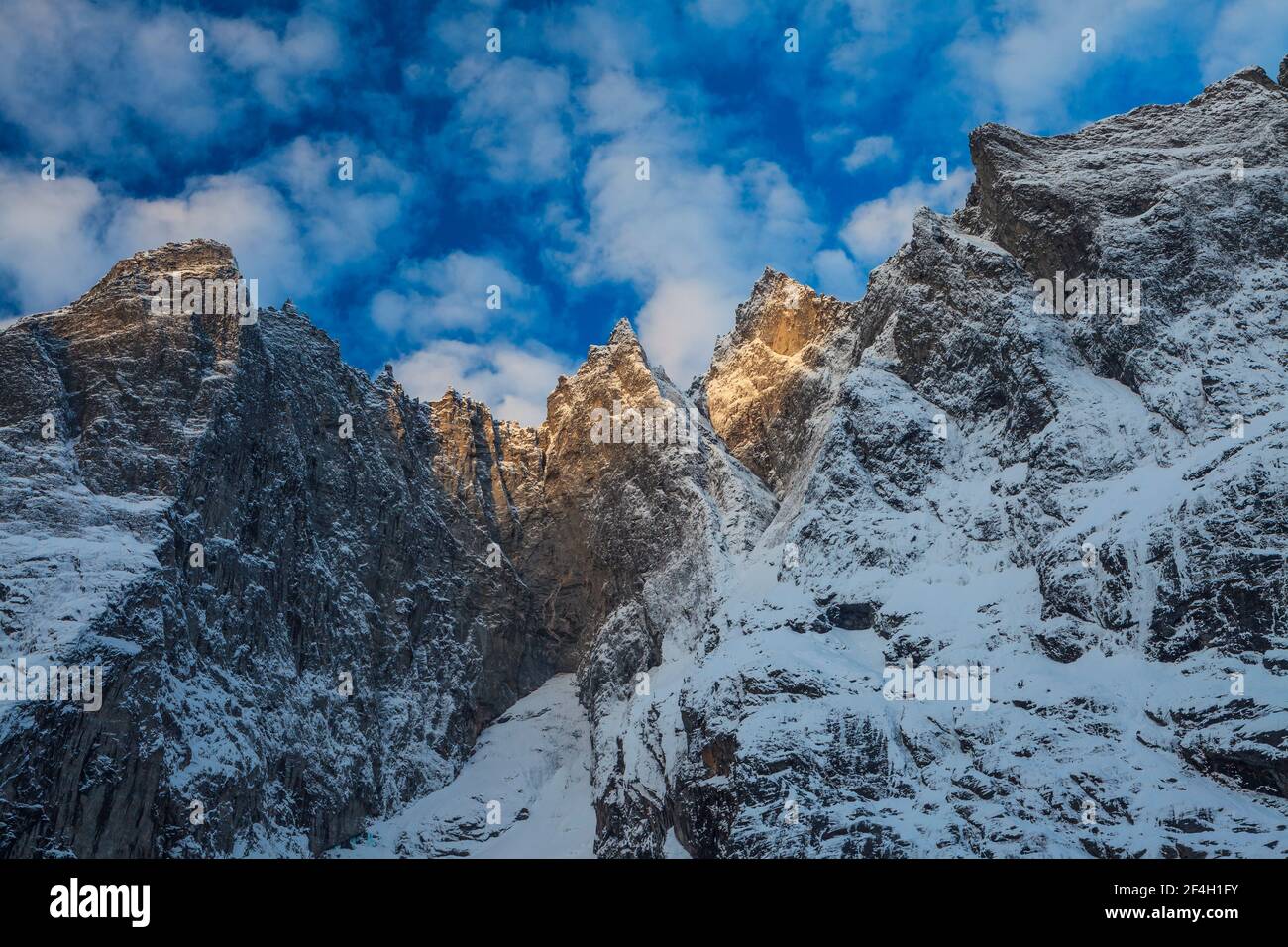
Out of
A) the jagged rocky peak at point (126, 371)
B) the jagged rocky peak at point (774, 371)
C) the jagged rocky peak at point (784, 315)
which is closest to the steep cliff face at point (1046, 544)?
the jagged rocky peak at point (774, 371)

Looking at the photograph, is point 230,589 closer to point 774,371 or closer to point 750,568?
point 750,568

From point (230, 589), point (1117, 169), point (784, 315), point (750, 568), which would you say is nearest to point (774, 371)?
point (784, 315)

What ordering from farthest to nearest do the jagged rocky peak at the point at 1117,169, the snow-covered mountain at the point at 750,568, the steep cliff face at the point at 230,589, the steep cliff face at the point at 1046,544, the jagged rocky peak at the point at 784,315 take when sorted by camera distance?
1. the jagged rocky peak at the point at 784,315
2. the jagged rocky peak at the point at 1117,169
3. the steep cliff face at the point at 230,589
4. the snow-covered mountain at the point at 750,568
5. the steep cliff face at the point at 1046,544

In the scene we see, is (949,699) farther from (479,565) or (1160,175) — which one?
(479,565)

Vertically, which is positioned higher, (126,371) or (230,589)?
(126,371)

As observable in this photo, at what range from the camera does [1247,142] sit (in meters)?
108

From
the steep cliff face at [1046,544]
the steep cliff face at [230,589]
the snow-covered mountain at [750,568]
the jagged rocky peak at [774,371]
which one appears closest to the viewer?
the steep cliff face at [1046,544]

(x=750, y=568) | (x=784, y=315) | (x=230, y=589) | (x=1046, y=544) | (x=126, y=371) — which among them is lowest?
(x=230, y=589)

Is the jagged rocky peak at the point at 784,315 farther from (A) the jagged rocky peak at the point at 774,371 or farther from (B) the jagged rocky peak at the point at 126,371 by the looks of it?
(B) the jagged rocky peak at the point at 126,371

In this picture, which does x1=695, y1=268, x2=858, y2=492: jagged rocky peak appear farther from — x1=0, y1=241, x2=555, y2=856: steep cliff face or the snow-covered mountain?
x1=0, y1=241, x2=555, y2=856: steep cliff face

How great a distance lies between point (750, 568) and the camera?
354 ft

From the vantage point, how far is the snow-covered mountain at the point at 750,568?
73562 mm

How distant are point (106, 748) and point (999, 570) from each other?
2500 inches
